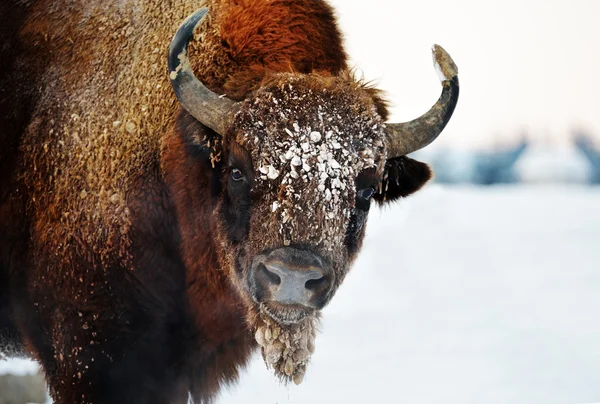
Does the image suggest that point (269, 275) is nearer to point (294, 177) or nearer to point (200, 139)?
point (294, 177)

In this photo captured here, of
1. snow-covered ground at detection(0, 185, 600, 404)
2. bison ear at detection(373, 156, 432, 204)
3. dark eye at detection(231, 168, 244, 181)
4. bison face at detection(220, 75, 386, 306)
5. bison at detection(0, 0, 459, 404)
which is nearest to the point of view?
bison face at detection(220, 75, 386, 306)

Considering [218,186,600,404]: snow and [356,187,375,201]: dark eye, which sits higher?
[356,187,375,201]: dark eye

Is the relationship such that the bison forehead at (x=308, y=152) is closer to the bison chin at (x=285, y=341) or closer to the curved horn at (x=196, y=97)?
the curved horn at (x=196, y=97)

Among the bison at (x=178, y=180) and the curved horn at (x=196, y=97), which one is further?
the curved horn at (x=196, y=97)

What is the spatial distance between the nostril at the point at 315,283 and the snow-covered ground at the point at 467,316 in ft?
2.97

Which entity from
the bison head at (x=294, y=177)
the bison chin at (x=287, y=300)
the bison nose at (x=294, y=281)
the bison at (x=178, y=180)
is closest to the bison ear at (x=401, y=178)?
the bison at (x=178, y=180)

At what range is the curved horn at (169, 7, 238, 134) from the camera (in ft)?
12.8

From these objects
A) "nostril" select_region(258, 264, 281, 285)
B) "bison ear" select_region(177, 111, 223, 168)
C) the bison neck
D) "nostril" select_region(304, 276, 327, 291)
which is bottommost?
the bison neck

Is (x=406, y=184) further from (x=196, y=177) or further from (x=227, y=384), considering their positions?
(x=227, y=384)

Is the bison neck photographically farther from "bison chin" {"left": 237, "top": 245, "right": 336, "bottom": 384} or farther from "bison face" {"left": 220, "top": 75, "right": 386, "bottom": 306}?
"bison chin" {"left": 237, "top": 245, "right": 336, "bottom": 384}

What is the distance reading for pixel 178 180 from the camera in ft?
13.8

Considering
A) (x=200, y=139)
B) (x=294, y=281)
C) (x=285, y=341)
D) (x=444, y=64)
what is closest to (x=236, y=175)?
(x=200, y=139)

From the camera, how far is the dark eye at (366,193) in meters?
3.95

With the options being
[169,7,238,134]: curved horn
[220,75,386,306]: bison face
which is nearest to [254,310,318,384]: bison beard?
[220,75,386,306]: bison face
